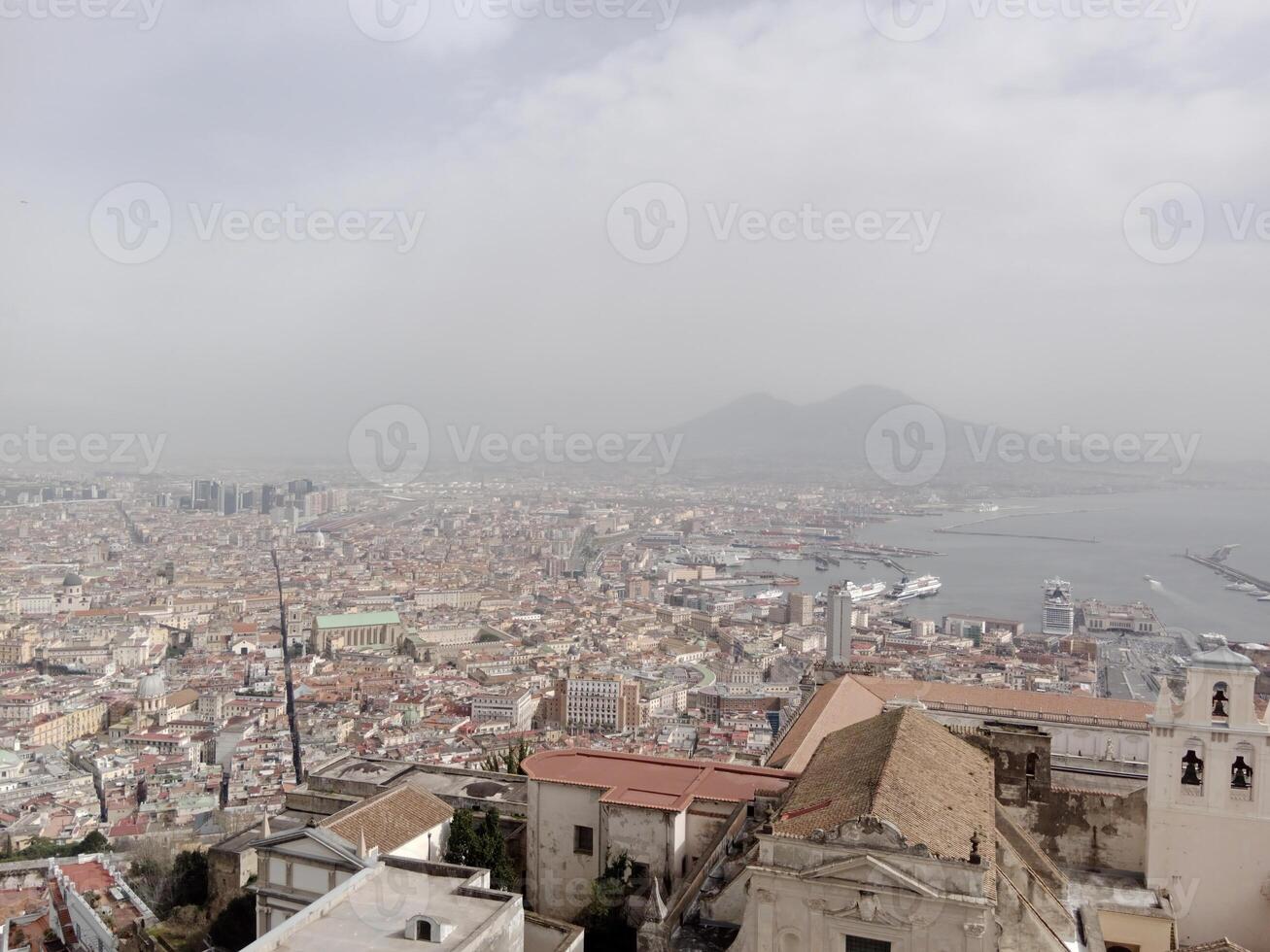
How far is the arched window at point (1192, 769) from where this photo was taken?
5.10 meters

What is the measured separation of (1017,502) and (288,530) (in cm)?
5238

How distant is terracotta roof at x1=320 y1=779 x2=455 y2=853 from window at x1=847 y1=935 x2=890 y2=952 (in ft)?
9.52

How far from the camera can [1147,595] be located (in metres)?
35.3

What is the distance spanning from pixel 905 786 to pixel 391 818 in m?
3.38

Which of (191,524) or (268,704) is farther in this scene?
(191,524)

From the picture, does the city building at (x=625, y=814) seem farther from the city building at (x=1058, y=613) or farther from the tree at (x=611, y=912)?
the city building at (x=1058, y=613)

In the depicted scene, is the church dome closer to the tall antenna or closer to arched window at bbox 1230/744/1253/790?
the tall antenna

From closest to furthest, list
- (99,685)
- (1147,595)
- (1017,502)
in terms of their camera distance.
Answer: (99,685) < (1147,595) < (1017,502)

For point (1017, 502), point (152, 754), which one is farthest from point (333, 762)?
point (1017, 502)

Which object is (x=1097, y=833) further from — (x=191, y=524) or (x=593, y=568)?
(x=191, y=524)

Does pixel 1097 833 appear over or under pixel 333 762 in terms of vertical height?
over

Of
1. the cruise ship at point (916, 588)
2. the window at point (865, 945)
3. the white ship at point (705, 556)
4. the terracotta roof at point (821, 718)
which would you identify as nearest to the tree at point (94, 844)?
the terracotta roof at point (821, 718)

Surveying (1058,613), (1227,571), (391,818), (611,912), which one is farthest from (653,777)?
(1227,571)

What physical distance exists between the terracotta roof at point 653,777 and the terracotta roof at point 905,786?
2.86ft
